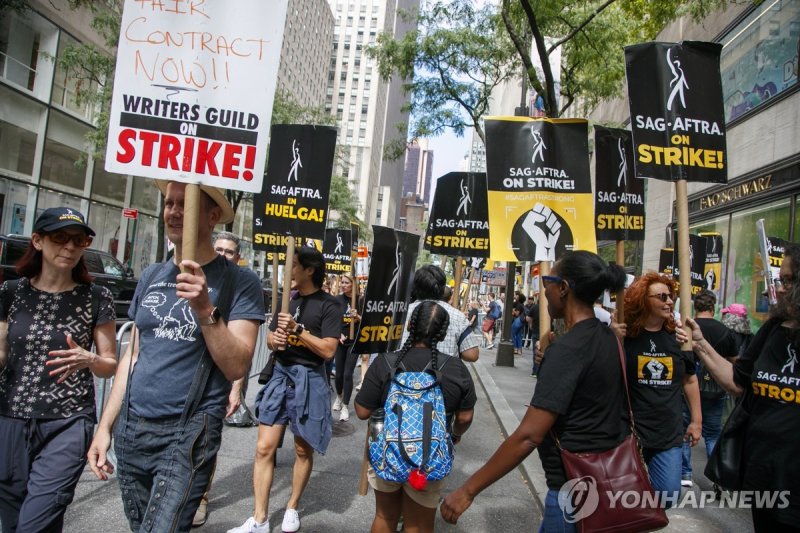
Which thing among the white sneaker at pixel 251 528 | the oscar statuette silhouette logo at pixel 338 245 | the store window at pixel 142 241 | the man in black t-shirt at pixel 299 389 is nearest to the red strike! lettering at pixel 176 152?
the man in black t-shirt at pixel 299 389

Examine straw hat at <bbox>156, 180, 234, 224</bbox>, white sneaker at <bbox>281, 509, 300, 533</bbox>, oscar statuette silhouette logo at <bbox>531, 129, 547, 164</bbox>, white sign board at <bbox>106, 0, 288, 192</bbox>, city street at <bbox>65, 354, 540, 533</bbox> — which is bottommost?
city street at <bbox>65, 354, 540, 533</bbox>

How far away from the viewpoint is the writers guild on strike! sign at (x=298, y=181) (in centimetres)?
601

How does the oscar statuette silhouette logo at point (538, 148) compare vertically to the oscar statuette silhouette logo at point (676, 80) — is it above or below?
below

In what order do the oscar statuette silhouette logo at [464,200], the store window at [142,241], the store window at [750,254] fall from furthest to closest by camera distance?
the store window at [142,241], the store window at [750,254], the oscar statuette silhouette logo at [464,200]

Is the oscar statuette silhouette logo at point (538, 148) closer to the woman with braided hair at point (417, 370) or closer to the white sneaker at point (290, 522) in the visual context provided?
the woman with braided hair at point (417, 370)

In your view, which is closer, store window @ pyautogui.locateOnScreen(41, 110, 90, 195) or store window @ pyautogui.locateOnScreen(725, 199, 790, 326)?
store window @ pyautogui.locateOnScreen(725, 199, 790, 326)

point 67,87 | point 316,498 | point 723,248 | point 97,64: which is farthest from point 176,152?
point 67,87

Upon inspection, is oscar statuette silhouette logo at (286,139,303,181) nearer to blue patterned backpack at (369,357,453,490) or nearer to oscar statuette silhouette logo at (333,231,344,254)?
blue patterned backpack at (369,357,453,490)

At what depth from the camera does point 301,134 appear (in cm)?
605

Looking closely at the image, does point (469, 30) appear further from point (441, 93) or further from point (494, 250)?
point (494, 250)

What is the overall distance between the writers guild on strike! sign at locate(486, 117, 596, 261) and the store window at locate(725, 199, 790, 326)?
7206 millimetres

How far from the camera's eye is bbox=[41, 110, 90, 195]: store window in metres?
22.7

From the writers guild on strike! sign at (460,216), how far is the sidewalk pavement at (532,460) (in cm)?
241

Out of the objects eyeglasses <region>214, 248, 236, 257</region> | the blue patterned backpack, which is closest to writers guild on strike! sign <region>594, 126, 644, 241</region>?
the blue patterned backpack
